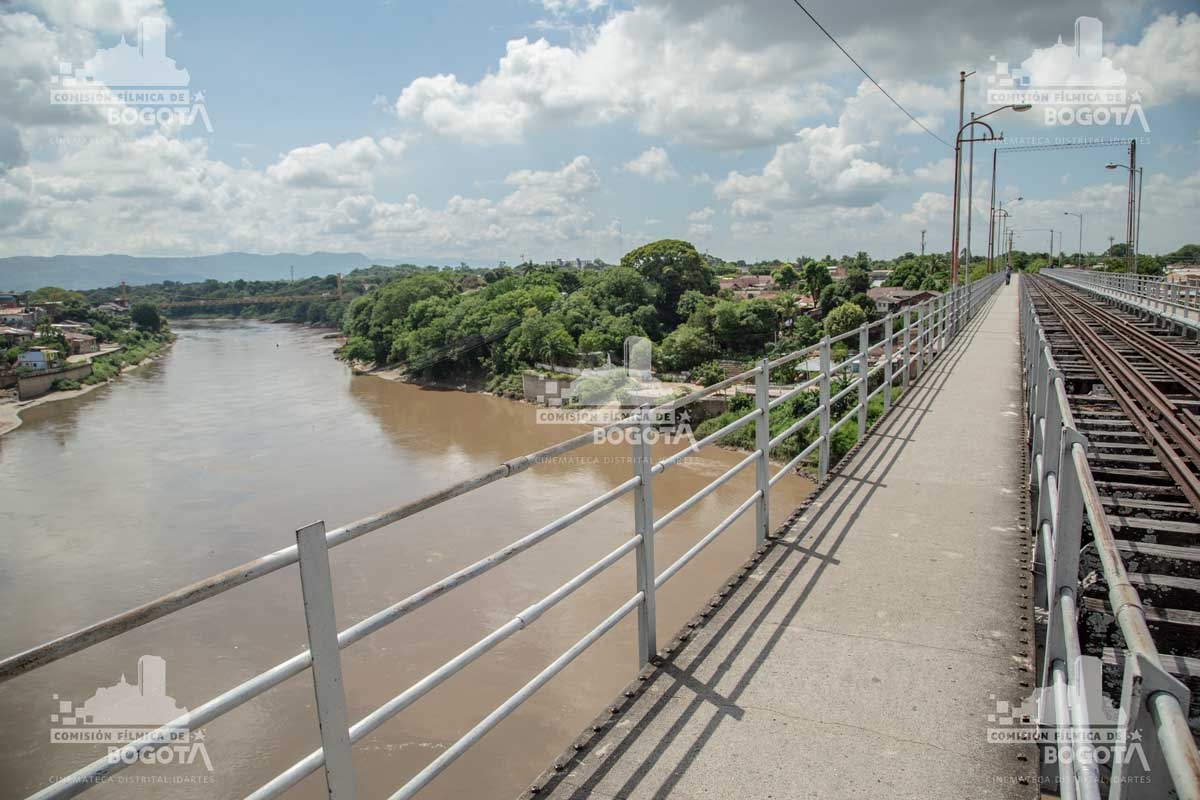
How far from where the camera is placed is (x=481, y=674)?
13906 millimetres

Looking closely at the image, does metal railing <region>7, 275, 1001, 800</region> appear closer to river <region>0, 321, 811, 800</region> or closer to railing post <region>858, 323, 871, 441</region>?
railing post <region>858, 323, 871, 441</region>

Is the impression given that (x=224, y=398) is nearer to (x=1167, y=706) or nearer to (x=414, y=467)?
(x=414, y=467)

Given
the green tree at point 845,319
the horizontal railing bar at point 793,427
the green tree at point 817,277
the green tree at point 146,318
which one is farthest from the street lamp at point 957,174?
the green tree at point 146,318

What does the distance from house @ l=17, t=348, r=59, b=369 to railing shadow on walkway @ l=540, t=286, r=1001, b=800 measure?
213 ft

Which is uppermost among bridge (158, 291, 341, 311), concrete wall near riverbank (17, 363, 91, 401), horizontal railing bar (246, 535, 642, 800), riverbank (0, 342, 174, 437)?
bridge (158, 291, 341, 311)

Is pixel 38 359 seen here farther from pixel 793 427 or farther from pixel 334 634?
pixel 334 634

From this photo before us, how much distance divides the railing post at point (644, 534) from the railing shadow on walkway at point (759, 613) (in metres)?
0.16

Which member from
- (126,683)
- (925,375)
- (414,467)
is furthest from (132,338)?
(925,375)

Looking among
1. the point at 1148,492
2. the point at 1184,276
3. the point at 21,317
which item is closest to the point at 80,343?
the point at 21,317

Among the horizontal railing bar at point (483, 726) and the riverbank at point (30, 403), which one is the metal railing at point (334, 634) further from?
the riverbank at point (30, 403)

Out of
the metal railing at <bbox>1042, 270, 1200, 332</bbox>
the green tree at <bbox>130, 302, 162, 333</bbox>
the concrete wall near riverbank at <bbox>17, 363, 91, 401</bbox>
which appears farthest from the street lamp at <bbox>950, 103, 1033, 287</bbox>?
the green tree at <bbox>130, 302, 162, 333</bbox>

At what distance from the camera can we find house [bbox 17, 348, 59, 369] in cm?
5456

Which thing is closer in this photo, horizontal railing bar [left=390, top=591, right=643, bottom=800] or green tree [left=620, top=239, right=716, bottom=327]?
horizontal railing bar [left=390, top=591, right=643, bottom=800]

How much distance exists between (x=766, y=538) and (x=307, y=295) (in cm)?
14755
